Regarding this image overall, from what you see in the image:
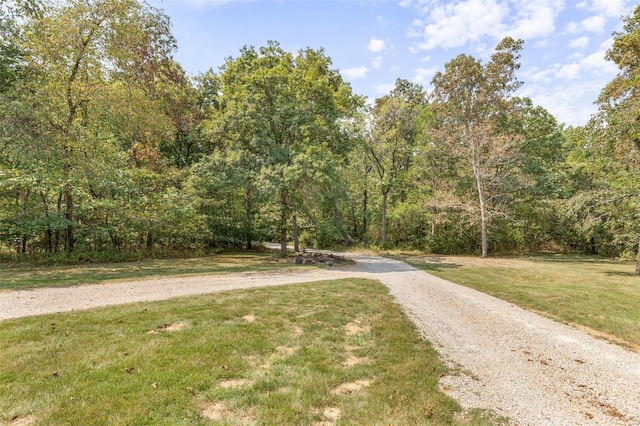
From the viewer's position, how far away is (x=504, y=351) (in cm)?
534

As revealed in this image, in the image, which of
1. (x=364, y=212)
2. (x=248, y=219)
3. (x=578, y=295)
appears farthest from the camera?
(x=364, y=212)

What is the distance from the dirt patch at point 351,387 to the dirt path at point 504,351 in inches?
42.1

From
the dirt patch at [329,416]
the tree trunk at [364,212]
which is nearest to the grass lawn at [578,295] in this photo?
the dirt patch at [329,416]

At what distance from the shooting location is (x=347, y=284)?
10445mm

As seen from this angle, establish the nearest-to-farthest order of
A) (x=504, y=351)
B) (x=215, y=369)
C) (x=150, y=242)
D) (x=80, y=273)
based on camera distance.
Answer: (x=215, y=369) < (x=504, y=351) < (x=80, y=273) < (x=150, y=242)

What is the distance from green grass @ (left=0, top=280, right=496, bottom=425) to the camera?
3318mm

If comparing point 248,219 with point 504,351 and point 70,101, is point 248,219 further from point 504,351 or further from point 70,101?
point 504,351

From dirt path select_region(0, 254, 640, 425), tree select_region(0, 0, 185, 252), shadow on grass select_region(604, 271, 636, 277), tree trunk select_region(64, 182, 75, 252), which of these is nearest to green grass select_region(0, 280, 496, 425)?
dirt path select_region(0, 254, 640, 425)

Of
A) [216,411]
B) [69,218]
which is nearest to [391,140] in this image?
[69,218]

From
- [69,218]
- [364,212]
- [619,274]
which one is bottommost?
[619,274]

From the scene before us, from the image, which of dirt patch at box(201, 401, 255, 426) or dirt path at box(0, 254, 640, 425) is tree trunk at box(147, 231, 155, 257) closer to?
dirt path at box(0, 254, 640, 425)

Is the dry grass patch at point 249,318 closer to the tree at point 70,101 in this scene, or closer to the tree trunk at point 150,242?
the tree at point 70,101

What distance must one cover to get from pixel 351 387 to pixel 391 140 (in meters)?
25.2

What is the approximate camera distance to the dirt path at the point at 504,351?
3.74 meters
